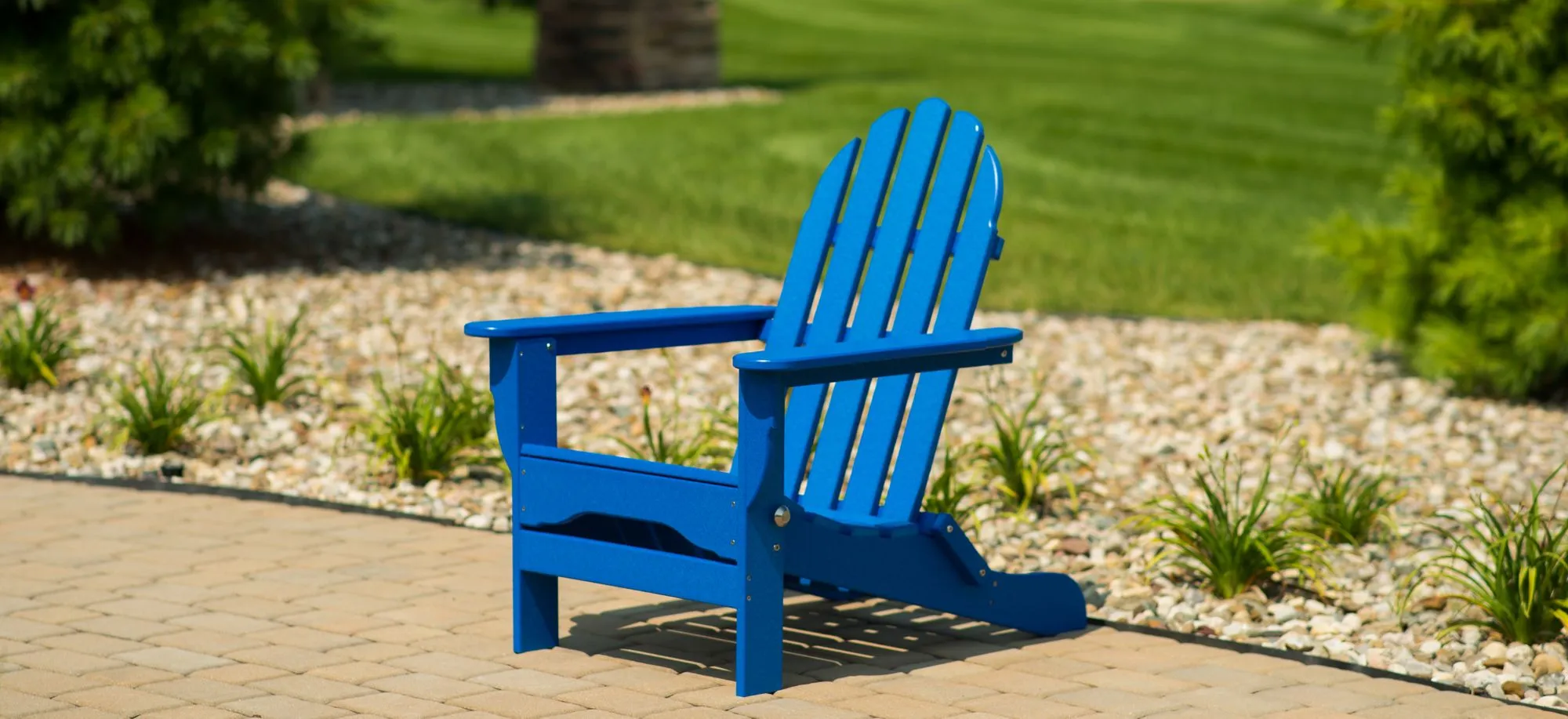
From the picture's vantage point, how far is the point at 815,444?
4.14 m

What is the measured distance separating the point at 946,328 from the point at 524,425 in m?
0.92

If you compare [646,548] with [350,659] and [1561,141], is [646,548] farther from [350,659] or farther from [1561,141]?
[1561,141]

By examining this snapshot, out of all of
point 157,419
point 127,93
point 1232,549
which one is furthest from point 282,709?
point 127,93

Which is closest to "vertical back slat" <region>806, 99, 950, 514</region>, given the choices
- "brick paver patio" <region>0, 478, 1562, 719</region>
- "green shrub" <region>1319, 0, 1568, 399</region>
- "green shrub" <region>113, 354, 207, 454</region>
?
"brick paver patio" <region>0, 478, 1562, 719</region>

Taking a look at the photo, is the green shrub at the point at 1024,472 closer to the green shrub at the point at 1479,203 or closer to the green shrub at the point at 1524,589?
the green shrub at the point at 1524,589

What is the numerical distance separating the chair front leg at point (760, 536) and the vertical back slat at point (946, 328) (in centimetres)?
47

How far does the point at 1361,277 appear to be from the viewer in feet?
23.0

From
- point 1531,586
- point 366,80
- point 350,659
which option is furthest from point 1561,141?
point 366,80

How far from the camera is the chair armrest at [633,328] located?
3.79 metres

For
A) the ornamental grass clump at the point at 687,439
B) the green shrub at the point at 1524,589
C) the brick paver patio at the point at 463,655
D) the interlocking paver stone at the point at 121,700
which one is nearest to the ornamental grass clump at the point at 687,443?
the ornamental grass clump at the point at 687,439

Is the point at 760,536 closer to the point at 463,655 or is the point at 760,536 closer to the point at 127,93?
the point at 463,655

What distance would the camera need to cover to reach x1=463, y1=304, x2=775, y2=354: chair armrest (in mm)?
3795

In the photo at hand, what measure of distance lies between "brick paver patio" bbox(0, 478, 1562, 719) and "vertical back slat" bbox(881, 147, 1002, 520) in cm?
35

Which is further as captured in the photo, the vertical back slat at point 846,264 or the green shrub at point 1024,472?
the green shrub at point 1024,472
